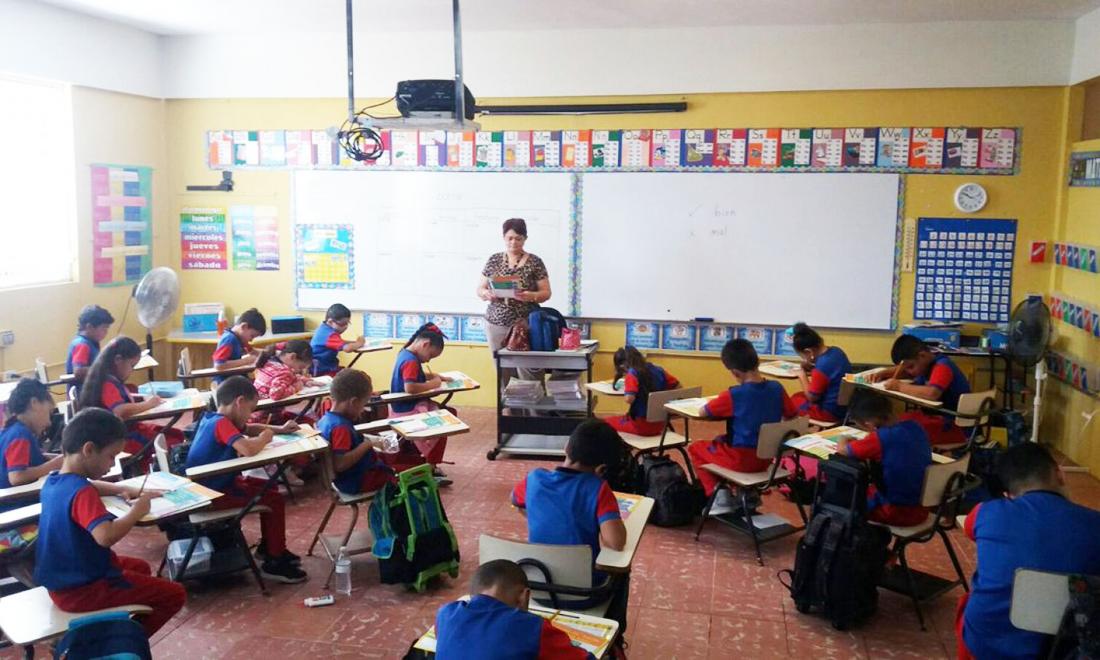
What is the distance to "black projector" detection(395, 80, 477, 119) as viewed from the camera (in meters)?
4.87

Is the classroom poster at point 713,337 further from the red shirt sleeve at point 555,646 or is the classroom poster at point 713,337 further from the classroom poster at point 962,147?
the red shirt sleeve at point 555,646

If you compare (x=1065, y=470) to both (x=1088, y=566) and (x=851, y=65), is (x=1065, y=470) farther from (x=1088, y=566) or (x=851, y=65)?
(x=1088, y=566)

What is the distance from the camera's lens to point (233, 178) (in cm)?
834

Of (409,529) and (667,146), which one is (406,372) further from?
(667,146)

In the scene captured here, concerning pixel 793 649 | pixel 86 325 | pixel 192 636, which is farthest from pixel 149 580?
pixel 86 325

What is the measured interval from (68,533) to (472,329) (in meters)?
5.21

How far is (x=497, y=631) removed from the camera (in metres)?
2.28

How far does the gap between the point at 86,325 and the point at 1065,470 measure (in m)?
6.72

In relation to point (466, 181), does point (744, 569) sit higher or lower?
lower

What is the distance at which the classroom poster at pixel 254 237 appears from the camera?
832 cm

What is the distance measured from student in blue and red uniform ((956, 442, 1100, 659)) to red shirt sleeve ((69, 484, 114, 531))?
2897mm

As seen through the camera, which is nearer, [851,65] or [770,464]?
[770,464]

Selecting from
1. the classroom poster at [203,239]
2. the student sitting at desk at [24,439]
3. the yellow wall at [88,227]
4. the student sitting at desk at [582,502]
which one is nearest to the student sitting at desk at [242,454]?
the student sitting at desk at [24,439]

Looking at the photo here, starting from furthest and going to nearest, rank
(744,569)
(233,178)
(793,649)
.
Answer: (233,178)
(744,569)
(793,649)
